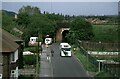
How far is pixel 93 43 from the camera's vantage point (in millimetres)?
26531

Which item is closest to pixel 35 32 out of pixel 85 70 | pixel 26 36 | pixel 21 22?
pixel 26 36

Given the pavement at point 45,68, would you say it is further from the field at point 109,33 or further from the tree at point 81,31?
the tree at point 81,31

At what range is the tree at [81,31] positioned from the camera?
102ft

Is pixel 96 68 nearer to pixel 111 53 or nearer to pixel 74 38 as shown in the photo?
pixel 111 53

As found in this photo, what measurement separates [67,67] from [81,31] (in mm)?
13307

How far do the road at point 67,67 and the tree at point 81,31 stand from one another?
853cm

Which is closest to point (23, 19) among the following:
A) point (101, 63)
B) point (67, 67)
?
point (67, 67)

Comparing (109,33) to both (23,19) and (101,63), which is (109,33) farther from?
(23,19)

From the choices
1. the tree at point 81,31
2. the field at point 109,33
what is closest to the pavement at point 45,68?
the field at point 109,33

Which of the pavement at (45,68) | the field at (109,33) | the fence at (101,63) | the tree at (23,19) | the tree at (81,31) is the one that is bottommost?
the pavement at (45,68)

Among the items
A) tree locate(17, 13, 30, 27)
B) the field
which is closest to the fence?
the field

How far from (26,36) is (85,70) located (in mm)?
13653

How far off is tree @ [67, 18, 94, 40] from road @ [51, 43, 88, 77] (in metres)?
8.53

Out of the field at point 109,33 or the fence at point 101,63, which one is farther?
the fence at point 101,63
